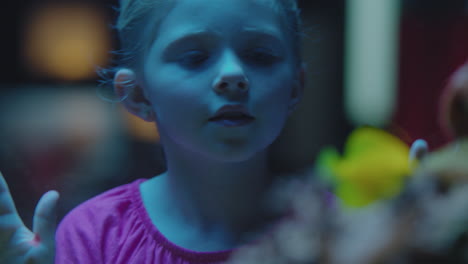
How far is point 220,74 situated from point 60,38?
3.97 ft

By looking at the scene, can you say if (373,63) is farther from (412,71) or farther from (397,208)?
(397,208)

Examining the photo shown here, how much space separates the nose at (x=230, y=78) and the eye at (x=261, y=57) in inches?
1.5

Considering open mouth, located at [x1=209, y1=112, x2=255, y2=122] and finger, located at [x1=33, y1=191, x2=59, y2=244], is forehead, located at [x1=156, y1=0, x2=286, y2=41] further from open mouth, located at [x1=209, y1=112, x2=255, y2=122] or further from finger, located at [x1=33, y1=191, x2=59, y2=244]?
finger, located at [x1=33, y1=191, x2=59, y2=244]

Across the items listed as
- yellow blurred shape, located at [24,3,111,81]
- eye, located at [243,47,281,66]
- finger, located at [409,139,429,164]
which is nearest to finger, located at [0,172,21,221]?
eye, located at [243,47,281,66]

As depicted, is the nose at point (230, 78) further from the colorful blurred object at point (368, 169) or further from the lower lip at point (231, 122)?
the colorful blurred object at point (368, 169)

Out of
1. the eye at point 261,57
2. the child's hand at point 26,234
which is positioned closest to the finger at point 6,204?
the child's hand at point 26,234

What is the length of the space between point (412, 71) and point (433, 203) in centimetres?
157

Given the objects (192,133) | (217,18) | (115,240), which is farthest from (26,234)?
(217,18)

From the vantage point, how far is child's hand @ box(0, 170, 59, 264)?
2.01ft

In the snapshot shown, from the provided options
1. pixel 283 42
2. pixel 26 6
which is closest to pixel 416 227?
pixel 283 42

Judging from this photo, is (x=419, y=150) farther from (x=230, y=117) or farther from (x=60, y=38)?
(x=60, y=38)

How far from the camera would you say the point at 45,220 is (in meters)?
0.62

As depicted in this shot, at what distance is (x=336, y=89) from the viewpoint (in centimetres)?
189

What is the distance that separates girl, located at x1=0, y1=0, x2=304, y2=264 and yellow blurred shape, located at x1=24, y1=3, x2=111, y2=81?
71 centimetres
